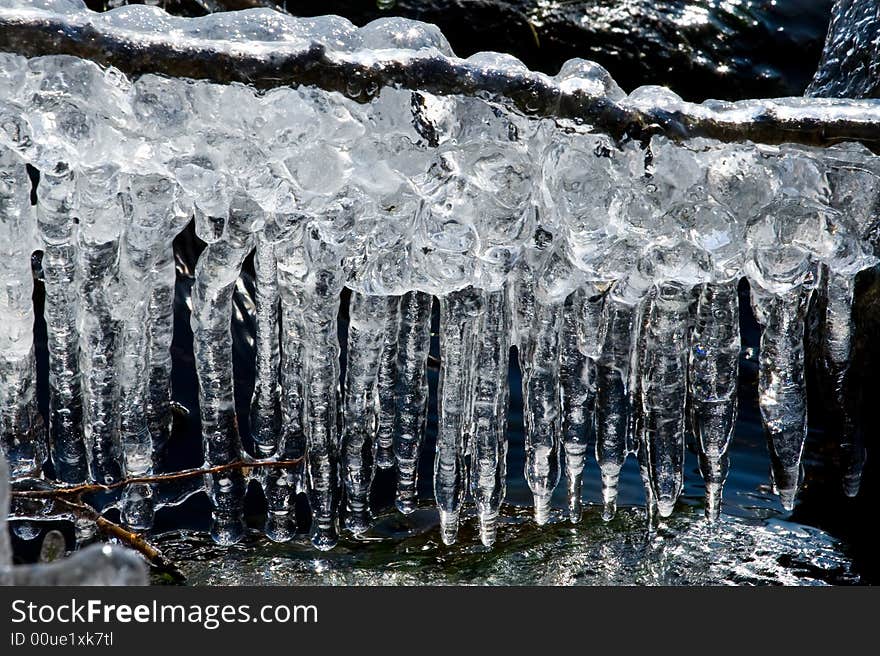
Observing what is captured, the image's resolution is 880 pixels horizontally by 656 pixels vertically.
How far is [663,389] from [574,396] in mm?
256

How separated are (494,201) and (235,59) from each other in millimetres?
733

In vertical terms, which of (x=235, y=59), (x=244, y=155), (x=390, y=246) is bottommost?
(x=390, y=246)

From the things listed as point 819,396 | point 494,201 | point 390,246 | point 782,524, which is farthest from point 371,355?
point 819,396

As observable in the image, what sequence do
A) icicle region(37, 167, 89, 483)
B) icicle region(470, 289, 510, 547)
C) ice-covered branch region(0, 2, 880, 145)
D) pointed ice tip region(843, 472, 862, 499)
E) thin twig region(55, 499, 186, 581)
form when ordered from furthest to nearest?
pointed ice tip region(843, 472, 862, 499) → icicle region(470, 289, 510, 547) → icicle region(37, 167, 89, 483) → thin twig region(55, 499, 186, 581) → ice-covered branch region(0, 2, 880, 145)

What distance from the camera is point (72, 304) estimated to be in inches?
119

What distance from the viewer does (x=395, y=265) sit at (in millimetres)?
3051

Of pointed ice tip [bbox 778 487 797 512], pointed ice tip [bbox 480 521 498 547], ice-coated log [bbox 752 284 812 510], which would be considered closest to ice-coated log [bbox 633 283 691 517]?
ice-coated log [bbox 752 284 812 510]

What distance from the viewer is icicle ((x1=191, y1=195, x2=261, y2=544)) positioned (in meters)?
3.05

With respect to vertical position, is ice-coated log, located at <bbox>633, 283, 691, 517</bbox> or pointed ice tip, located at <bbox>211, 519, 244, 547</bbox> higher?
ice-coated log, located at <bbox>633, 283, 691, 517</bbox>

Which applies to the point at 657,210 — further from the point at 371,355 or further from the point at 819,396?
the point at 819,396

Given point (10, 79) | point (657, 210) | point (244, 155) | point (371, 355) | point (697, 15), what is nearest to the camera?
point (10, 79)

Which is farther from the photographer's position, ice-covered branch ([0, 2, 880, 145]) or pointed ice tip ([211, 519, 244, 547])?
pointed ice tip ([211, 519, 244, 547])

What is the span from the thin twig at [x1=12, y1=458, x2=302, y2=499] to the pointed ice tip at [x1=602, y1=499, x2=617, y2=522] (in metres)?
0.93

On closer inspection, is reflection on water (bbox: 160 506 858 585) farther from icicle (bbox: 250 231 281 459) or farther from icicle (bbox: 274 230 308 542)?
icicle (bbox: 250 231 281 459)
